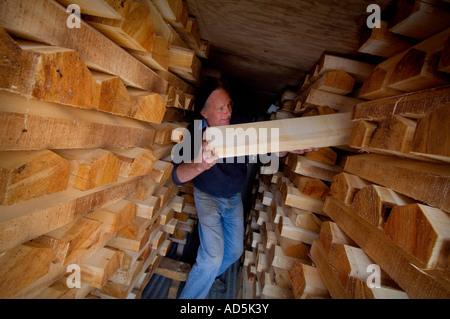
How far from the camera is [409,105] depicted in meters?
1.02

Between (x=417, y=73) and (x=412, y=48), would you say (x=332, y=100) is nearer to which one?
(x=412, y=48)

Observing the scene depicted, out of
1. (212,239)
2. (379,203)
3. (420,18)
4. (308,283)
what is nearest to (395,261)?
(379,203)

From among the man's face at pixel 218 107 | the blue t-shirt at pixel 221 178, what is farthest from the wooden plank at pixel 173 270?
the man's face at pixel 218 107

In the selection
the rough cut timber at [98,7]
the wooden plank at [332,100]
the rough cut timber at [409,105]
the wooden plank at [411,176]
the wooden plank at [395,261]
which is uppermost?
the wooden plank at [332,100]

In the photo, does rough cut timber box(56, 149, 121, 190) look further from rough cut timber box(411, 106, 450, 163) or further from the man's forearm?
rough cut timber box(411, 106, 450, 163)

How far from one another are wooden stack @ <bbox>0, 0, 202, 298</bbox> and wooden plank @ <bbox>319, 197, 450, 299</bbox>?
4.64 ft

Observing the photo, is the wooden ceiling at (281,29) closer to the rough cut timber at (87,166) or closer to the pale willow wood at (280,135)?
the pale willow wood at (280,135)

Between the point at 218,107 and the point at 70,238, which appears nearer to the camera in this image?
the point at 70,238

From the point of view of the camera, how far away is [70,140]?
1.03 metres

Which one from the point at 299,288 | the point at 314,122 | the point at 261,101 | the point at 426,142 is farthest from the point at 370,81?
the point at 261,101

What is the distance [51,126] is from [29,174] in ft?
0.66

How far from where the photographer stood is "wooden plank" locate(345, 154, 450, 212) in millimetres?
803

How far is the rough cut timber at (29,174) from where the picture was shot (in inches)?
31.2

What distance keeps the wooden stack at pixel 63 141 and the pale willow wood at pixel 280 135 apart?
1.88 feet
